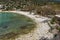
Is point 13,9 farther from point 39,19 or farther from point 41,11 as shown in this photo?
point 39,19

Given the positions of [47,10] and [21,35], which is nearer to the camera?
[21,35]

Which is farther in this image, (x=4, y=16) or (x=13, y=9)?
(x=13, y=9)

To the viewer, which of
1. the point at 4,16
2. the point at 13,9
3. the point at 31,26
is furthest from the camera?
the point at 13,9

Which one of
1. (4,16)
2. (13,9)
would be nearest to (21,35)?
(4,16)

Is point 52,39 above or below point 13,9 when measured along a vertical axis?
above

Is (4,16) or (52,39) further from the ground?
(52,39)

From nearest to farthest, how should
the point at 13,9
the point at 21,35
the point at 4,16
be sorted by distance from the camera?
the point at 21,35 → the point at 4,16 → the point at 13,9

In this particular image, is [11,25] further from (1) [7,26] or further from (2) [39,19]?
(2) [39,19]

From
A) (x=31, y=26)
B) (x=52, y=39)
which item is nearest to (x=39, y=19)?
(x=31, y=26)

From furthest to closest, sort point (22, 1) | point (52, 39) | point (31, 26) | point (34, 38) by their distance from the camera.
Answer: point (22, 1) < point (31, 26) < point (34, 38) < point (52, 39)
